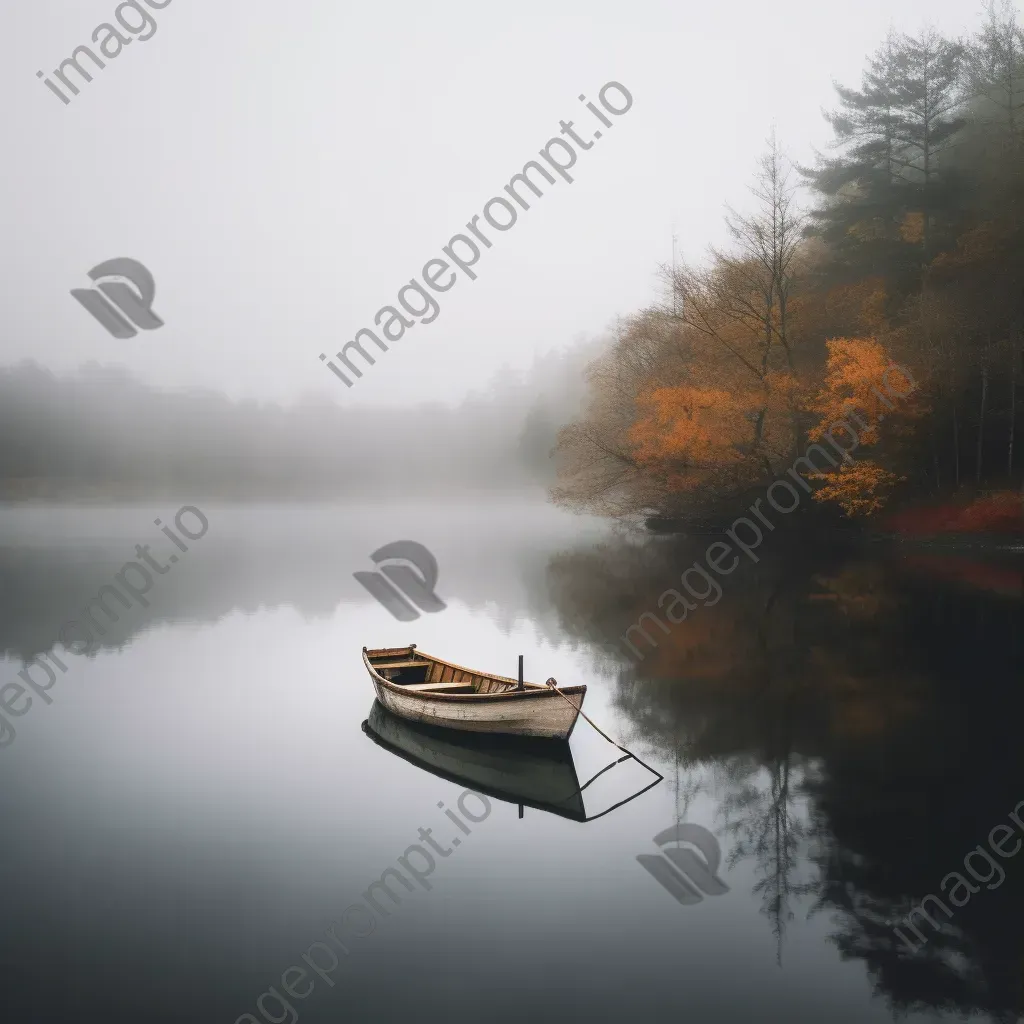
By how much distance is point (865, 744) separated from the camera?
9.98 m

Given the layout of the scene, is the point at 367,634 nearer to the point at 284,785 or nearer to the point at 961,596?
the point at 284,785

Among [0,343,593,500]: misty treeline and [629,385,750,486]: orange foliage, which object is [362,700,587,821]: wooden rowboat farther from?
[0,343,593,500]: misty treeline

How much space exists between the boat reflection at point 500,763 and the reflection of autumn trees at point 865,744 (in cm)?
144

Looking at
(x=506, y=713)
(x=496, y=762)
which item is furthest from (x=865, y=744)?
(x=496, y=762)

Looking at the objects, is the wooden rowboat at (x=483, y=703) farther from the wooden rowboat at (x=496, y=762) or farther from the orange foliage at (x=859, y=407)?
the orange foliage at (x=859, y=407)

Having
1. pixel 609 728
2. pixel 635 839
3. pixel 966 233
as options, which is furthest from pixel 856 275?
pixel 635 839

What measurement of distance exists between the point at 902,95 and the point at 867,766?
3531cm

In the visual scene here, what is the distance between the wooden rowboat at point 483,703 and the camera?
1002cm

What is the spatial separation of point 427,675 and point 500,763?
311 cm

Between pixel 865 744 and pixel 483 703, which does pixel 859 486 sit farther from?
pixel 483 703

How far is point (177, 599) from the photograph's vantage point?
2623 centimetres

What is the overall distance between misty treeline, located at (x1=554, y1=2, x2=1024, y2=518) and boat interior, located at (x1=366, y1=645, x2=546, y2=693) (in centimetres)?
2039

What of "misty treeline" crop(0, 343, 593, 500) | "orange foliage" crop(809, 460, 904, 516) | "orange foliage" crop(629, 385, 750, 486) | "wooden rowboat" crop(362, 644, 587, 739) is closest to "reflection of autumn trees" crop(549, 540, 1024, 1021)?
"wooden rowboat" crop(362, 644, 587, 739)

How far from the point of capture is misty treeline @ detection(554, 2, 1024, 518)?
28.1 meters
